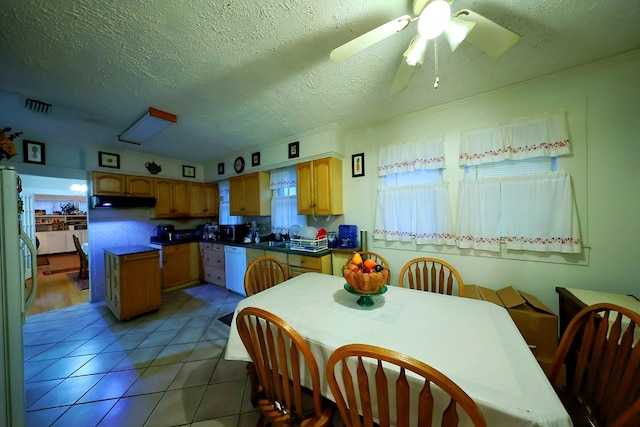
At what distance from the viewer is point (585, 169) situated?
1.64m

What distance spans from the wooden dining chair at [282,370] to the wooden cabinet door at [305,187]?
2064 mm

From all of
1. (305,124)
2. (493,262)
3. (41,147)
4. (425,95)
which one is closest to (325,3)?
(425,95)

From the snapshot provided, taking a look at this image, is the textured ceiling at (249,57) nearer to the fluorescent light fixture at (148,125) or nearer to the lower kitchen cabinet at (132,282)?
the fluorescent light fixture at (148,125)

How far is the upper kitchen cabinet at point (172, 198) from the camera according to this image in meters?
3.80

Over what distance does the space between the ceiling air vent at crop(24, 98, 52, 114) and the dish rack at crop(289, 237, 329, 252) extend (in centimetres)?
282

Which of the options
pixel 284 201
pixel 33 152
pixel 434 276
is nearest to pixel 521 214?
pixel 434 276

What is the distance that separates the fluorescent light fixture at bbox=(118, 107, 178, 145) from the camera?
7.11 feet

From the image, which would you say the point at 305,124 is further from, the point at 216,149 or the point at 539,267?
the point at 539,267

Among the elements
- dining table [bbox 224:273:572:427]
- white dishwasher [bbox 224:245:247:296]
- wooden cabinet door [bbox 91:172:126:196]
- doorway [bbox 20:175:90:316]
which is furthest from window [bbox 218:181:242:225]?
dining table [bbox 224:273:572:427]

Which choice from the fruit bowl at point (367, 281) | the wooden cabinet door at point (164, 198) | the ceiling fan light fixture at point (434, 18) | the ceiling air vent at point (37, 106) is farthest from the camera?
the wooden cabinet door at point (164, 198)

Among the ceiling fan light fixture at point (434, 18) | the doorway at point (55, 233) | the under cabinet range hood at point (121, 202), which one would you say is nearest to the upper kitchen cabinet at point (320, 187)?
the ceiling fan light fixture at point (434, 18)

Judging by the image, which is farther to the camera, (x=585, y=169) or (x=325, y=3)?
(x=585, y=169)

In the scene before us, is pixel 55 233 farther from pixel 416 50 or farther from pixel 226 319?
pixel 416 50

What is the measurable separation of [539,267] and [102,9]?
11.6 ft
